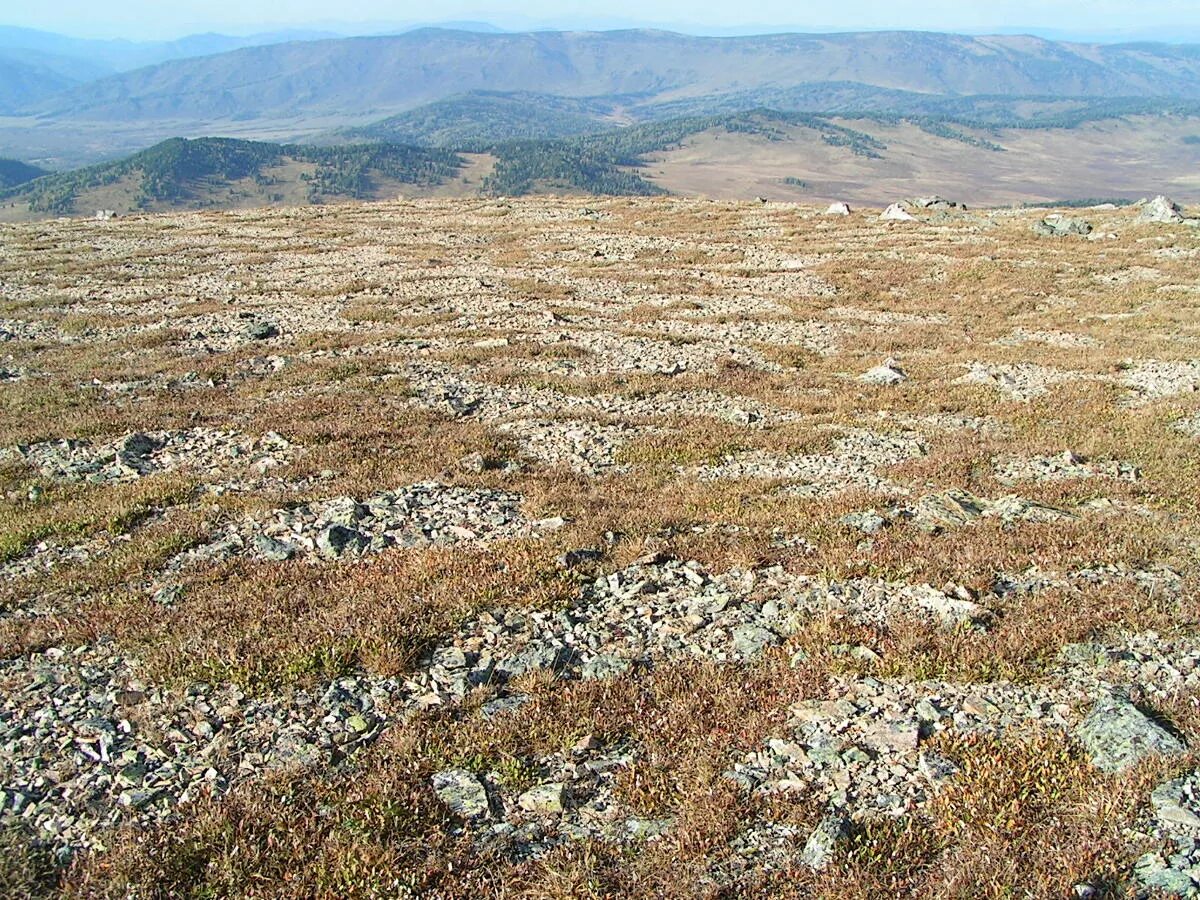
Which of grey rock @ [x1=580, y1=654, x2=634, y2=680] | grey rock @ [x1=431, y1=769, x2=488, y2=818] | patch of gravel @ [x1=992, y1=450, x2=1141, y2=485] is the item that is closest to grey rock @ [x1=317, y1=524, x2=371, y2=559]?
grey rock @ [x1=580, y1=654, x2=634, y2=680]

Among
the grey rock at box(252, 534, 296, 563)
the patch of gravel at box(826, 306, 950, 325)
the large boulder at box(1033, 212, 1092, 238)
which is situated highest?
the large boulder at box(1033, 212, 1092, 238)

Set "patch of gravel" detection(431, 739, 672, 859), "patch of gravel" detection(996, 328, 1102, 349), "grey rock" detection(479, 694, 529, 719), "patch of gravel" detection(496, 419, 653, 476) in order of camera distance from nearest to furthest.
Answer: "patch of gravel" detection(431, 739, 672, 859) < "grey rock" detection(479, 694, 529, 719) < "patch of gravel" detection(496, 419, 653, 476) < "patch of gravel" detection(996, 328, 1102, 349)

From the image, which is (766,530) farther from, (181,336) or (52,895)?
(181,336)

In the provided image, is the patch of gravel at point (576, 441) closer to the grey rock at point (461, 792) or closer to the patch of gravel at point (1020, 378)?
the grey rock at point (461, 792)

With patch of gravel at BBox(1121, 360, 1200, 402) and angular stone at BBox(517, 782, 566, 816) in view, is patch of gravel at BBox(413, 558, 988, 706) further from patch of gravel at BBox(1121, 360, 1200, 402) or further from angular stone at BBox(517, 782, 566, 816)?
patch of gravel at BBox(1121, 360, 1200, 402)

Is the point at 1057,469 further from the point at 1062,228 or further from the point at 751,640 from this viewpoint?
the point at 1062,228
